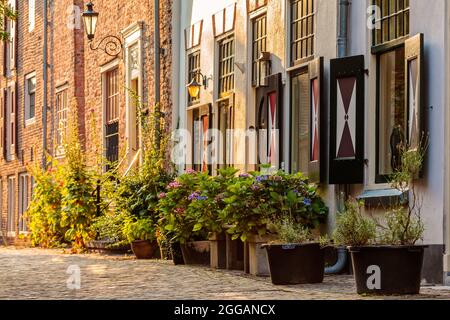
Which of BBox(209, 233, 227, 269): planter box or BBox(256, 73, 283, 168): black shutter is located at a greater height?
BBox(256, 73, 283, 168): black shutter

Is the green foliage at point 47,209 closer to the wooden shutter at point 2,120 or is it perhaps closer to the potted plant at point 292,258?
the wooden shutter at point 2,120

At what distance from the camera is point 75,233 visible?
2227 cm

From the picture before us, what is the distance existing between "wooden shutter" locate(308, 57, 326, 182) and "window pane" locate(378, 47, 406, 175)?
1.22 metres

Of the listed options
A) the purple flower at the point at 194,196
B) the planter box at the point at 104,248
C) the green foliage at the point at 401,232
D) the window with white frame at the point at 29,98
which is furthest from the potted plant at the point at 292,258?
the window with white frame at the point at 29,98

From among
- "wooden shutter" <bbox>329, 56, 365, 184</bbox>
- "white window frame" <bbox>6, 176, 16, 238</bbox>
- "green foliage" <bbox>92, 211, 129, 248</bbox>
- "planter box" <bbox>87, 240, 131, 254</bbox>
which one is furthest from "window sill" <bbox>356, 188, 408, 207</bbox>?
"white window frame" <bbox>6, 176, 16, 238</bbox>

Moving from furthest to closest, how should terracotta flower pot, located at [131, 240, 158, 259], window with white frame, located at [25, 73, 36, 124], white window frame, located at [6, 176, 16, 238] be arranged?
white window frame, located at [6, 176, 16, 238] → window with white frame, located at [25, 73, 36, 124] → terracotta flower pot, located at [131, 240, 158, 259]

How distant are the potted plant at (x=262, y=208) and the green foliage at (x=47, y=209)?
10.0 metres

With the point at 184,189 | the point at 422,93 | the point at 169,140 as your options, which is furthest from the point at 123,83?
the point at 422,93

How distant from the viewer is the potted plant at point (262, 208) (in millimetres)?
13844

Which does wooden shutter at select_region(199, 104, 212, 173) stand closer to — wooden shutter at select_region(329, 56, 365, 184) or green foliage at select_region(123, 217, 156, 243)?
green foliage at select_region(123, 217, 156, 243)

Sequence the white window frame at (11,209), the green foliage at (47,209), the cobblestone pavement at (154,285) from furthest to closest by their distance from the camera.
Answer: the white window frame at (11,209) < the green foliage at (47,209) < the cobblestone pavement at (154,285)

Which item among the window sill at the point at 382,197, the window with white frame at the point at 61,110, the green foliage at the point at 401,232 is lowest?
the green foliage at the point at 401,232

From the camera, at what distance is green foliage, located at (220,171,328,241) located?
1384 centimetres

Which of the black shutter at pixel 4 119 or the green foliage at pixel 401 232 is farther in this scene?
the black shutter at pixel 4 119
